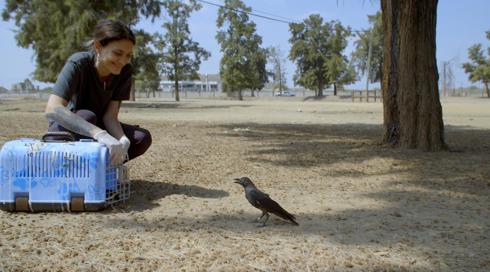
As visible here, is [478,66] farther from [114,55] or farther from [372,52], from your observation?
[114,55]

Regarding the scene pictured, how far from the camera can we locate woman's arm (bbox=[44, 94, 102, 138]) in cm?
329

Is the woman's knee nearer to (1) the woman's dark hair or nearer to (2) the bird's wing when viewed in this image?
(1) the woman's dark hair

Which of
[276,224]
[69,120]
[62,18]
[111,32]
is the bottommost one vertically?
[276,224]

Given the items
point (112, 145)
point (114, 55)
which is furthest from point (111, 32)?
point (112, 145)

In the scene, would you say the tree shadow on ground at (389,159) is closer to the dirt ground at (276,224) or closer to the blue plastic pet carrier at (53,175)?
the dirt ground at (276,224)

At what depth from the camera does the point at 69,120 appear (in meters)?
3.30

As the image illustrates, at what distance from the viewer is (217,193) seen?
4.16m

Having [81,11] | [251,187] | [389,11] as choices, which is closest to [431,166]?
[389,11]

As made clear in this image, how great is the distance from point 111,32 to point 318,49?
66.1 meters

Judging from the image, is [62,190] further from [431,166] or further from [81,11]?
[81,11]

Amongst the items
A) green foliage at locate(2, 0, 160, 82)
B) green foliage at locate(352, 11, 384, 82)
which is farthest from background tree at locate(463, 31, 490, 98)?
green foliage at locate(2, 0, 160, 82)

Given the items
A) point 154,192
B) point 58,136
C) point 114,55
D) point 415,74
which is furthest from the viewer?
point 415,74

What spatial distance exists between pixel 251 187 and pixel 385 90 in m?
4.44

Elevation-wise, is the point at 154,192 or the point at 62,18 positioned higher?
the point at 62,18
